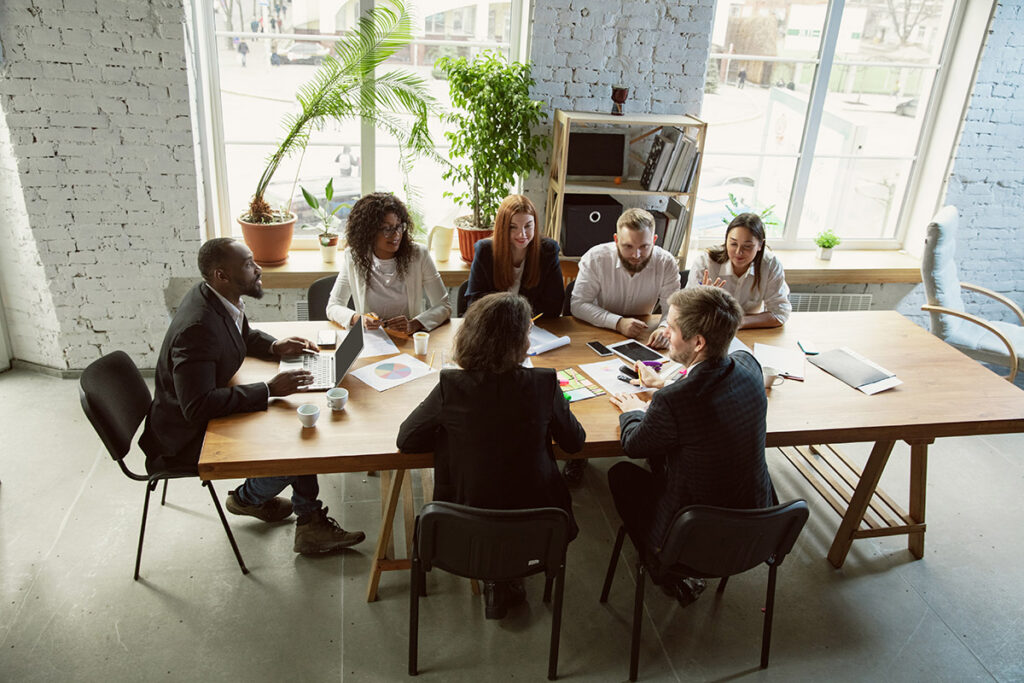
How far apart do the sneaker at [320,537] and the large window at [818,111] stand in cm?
320

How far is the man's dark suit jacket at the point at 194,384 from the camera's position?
8.40 feet

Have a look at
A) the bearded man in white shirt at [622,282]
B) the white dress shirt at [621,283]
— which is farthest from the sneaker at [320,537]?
the white dress shirt at [621,283]

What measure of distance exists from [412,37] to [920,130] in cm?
345

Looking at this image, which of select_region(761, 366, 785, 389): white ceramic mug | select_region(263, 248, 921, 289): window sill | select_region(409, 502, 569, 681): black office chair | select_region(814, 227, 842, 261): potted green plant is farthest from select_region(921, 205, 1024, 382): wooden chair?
select_region(409, 502, 569, 681): black office chair

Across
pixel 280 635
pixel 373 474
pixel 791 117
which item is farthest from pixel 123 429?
pixel 791 117

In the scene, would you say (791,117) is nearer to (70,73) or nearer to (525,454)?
(525,454)

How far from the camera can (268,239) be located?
4.29 m

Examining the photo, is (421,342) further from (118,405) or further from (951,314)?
(951,314)

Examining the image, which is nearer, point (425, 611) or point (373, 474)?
point (425, 611)

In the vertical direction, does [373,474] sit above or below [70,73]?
below

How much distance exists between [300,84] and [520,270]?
1.91 m

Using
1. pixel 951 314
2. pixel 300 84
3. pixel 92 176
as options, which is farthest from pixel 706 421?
pixel 92 176

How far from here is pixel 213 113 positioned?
14.2ft

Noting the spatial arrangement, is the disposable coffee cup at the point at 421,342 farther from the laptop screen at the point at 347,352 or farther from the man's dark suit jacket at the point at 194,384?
the man's dark suit jacket at the point at 194,384
